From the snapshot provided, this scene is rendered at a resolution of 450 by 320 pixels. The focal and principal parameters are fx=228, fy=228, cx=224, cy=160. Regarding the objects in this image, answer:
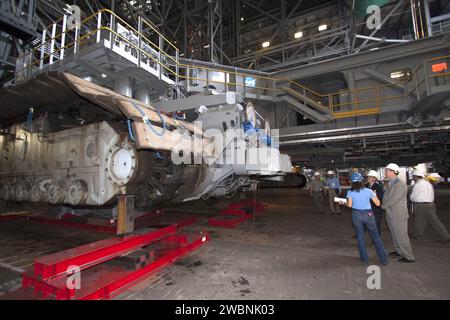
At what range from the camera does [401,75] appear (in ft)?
32.2

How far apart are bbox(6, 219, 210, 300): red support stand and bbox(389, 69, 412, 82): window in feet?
36.9

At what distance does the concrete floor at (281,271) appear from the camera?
2.68 meters

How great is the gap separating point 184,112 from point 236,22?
18101 millimetres

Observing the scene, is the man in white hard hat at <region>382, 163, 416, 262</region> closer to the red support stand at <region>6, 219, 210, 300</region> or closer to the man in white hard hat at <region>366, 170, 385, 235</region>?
the man in white hard hat at <region>366, 170, 385, 235</region>

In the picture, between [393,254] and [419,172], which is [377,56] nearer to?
[419,172]

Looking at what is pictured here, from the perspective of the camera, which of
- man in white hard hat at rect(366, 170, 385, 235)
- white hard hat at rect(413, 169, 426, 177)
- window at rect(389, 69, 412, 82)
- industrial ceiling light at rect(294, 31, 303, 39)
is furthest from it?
industrial ceiling light at rect(294, 31, 303, 39)

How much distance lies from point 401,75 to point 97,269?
1258 centimetres

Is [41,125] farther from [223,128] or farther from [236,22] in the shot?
[236,22]

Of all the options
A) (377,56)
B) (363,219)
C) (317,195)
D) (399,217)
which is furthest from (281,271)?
(377,56)

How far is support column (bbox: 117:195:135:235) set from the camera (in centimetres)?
292

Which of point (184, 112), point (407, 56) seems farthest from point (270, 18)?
point (184, 112)

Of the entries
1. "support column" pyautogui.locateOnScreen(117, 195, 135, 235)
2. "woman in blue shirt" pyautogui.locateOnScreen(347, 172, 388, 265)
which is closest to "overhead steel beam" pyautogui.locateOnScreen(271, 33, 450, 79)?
"woman in blue shirt" pyautogui.locateOnScreen(347, 172, 388, 265)

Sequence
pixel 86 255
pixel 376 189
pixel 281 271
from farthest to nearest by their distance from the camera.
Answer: pixel 376 189 < pixel 281 271 < pixel 86 255

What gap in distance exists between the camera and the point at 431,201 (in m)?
4.83
